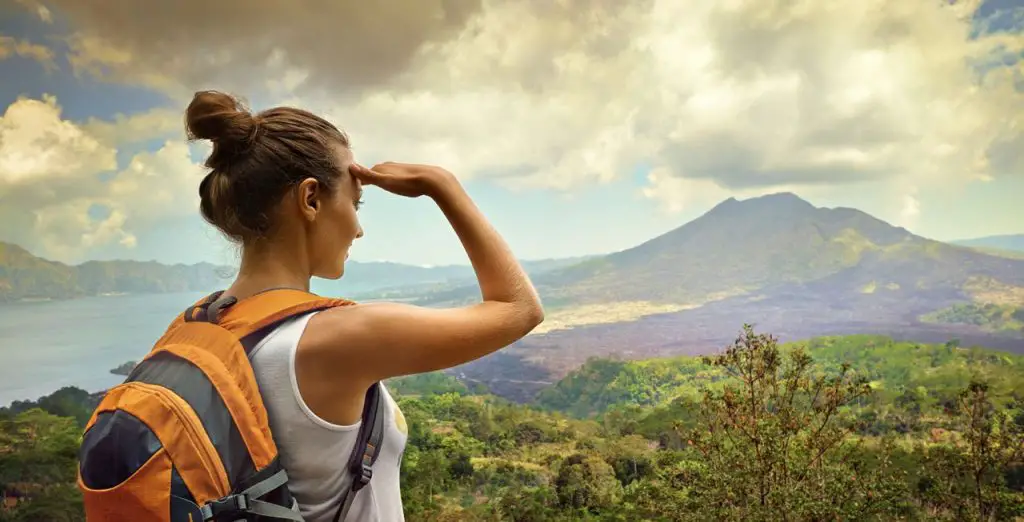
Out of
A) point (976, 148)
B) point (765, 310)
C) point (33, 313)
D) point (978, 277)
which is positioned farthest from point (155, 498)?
point (765, 310)

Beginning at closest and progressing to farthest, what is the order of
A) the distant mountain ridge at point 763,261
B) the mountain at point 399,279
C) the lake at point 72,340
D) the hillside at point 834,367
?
the lake at point 72,340 → the hillside at point 834,367 → the mountain at point 399,279 → the distant mountain ridge at point 763,261

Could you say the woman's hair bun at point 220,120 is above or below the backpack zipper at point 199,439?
above

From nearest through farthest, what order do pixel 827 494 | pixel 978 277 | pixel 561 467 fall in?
1. pixel 827 494
2. pixel 561 467
3. pixel 978 277

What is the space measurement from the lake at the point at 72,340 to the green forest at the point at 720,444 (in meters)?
0.54

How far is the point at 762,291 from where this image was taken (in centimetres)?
2806

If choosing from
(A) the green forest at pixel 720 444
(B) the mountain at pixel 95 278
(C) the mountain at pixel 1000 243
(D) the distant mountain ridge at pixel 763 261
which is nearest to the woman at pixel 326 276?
(A) the green forest at pixel 720 444

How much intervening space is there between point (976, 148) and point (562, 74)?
34.1ft

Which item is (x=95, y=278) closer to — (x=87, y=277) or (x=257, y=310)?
(x=87, y=277)

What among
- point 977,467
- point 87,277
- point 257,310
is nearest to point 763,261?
point 87,277

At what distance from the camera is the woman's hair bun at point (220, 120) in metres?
0.48

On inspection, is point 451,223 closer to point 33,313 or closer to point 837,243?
point 33,313

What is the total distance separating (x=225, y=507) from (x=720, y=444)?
3839mm

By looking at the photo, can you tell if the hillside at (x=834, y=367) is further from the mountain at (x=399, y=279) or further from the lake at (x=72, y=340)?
the lake at (x=72, y=340)

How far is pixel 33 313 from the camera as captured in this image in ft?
33.8
